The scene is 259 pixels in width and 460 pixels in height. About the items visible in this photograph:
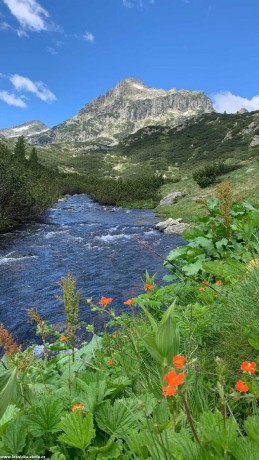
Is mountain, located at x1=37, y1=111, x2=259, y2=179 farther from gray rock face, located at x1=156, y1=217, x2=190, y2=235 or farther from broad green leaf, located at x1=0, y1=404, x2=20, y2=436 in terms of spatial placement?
broad green leaf, located at x1=0, y1=404, x2=20, y2=436

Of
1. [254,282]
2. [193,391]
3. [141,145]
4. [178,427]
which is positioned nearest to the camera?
[178,427]

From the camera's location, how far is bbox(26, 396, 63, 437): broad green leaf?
6.49ft

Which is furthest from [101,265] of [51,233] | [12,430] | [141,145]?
[141,145]

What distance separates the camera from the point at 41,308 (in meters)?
12.1

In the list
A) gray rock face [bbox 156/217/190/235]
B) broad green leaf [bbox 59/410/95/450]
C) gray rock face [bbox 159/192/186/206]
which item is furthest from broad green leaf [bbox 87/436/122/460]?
gray rock face [bbox 159/192/186/206]

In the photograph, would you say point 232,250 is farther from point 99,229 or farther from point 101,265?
point 99,229

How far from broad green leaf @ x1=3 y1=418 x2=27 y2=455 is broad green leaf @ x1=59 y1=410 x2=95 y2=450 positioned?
0.75 feet

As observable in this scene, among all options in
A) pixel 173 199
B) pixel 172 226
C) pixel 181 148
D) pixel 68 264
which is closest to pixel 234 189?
pixel 172 226

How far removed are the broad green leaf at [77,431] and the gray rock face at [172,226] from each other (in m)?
22.4

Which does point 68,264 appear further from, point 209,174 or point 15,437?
point 209,174

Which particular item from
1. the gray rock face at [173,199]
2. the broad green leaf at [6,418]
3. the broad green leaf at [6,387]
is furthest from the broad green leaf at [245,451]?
the gray rock face at [173,199]

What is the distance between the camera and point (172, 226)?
25.7 metres

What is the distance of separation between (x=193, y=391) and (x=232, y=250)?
4.44m

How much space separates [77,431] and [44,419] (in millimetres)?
352
